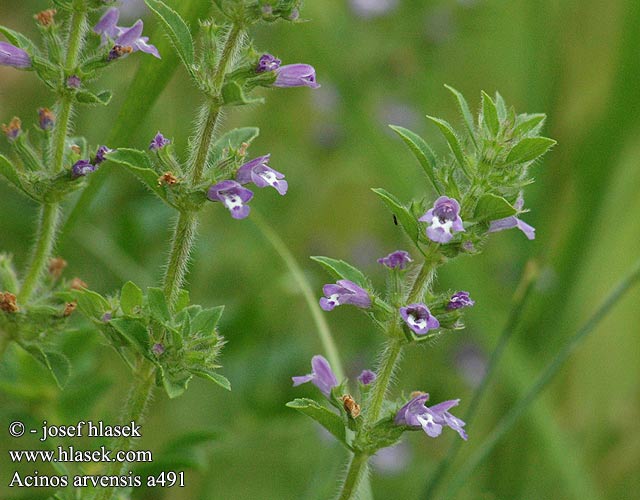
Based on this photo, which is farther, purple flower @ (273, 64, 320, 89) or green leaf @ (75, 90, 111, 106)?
green leaf @ (75, 90, 111, 106)

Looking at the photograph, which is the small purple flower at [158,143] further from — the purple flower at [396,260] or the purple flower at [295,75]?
the purple flower at [396,260]

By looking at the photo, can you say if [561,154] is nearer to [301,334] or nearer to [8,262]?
[301,334]

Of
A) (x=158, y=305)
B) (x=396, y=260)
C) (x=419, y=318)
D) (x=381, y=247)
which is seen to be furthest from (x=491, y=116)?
(x=381, y=247)

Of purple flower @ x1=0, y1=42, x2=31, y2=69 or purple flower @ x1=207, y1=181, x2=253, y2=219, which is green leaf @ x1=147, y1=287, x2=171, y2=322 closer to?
purple flower @ x1=207, y1=181, x2=253, y2=219

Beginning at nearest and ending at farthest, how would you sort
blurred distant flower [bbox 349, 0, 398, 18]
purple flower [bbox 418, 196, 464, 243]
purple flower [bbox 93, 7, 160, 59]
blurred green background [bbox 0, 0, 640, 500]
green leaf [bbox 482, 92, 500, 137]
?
purple flower [bbox 418, 196, 464, 243]
green leaf [bbox 482, 92, 500, 137]
purple flower [bbox 93, 7, 160, 59]
blurred green background [bbox 0, 0, 640, 500]
blurred distant flower [bbox 349, 0, 398, 18]

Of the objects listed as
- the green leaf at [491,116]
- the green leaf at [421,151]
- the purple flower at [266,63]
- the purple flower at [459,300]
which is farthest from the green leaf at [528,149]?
the purple flower at [266,63]

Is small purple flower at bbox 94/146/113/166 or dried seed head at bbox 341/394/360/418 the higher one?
small purple flower at bbox 94/146/113/166

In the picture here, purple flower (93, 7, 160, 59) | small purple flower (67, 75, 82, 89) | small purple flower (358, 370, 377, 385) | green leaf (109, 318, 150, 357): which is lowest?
small purple flower (358, 370, 377, 385)

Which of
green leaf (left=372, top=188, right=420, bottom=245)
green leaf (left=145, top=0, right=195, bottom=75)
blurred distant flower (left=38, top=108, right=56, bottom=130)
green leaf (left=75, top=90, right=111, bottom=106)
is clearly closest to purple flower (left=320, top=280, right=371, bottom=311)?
green leaf (left=372, top=188, right=420, bottom=245)
